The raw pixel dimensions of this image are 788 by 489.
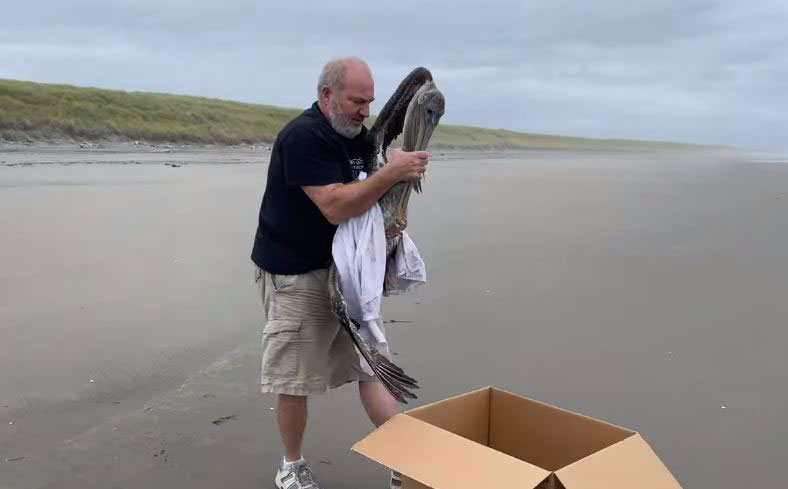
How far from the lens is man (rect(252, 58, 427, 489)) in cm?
264

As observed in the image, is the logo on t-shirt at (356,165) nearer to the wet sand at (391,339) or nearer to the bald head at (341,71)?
the bald head at (341,71)

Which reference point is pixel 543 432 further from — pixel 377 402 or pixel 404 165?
pixel 404 165

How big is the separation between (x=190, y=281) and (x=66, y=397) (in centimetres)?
231

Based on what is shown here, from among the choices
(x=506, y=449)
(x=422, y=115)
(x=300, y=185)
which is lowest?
(x=506, y=449)

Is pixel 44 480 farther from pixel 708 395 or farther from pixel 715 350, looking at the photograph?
pixel 715 350

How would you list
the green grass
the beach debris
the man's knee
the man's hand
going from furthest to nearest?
1. the green grass
2. the beach debris
3. the man's knee
4. the man's hand

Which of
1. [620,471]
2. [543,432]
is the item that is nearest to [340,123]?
[543,432]

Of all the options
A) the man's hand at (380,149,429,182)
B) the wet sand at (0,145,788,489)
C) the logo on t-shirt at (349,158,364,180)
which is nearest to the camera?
the man's hand at (380,149,429,182)

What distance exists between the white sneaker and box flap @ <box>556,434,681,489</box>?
1353 millimetres

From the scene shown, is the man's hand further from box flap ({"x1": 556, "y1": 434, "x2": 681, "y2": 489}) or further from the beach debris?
the beach debris

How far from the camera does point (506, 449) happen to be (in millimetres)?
2959

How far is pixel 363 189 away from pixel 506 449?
123 centimetres

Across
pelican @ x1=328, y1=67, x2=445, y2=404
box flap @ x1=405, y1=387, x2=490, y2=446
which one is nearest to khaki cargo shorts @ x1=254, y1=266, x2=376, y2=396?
pelican @ x1=328, y1=67, x2=445, y2=404

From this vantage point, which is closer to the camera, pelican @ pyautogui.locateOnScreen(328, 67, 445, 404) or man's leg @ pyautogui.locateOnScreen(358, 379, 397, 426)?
pelican @ pyautogui.locateOnScreen(328, 67, 445, 404)
